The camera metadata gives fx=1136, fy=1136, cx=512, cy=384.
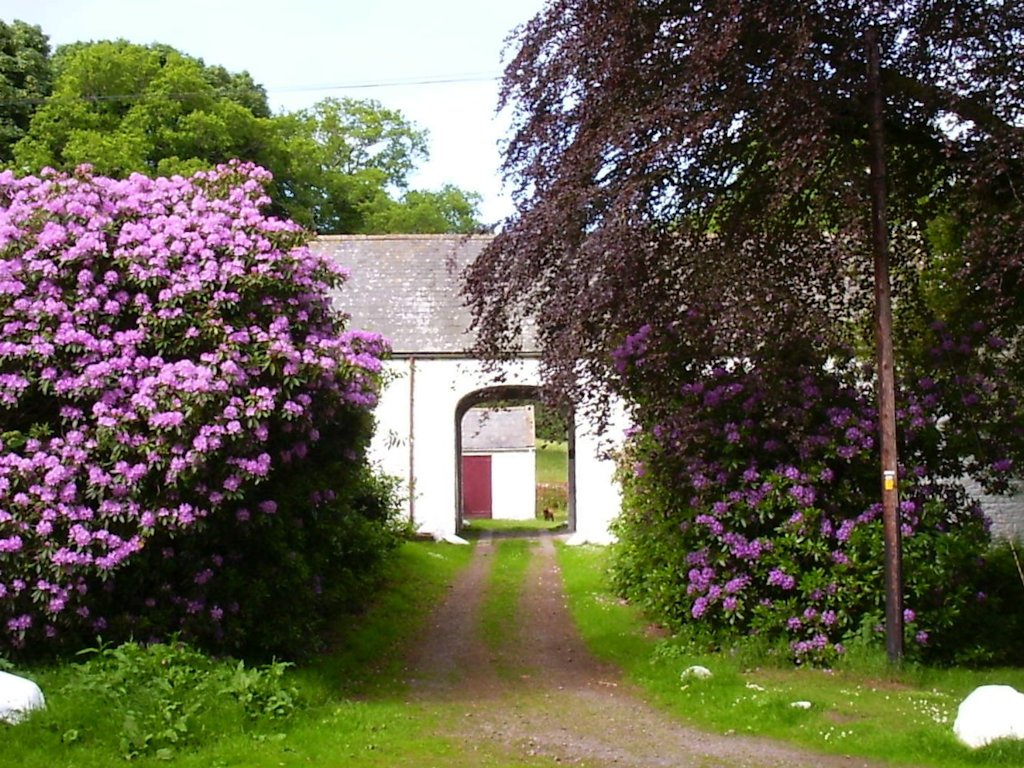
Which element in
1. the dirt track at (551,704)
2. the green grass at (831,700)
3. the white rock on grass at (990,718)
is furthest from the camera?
the dirt track at (551,704)

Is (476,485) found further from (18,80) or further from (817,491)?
(817,491)

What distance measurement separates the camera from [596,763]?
7.98m

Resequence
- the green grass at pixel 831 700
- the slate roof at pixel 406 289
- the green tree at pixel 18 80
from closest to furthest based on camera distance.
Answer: the green grass at pixel 831 700 → the slate roof at pixel 406 289 → the green tree at pixel 18 80

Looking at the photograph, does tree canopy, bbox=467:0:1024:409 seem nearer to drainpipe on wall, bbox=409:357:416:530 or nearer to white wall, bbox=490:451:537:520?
drainpipe on wall, bbox=409:357:416:530

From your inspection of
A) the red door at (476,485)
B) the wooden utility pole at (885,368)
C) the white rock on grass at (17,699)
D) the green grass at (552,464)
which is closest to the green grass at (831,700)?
the wooden utility pole at (885,368)

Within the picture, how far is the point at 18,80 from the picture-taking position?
33.0m

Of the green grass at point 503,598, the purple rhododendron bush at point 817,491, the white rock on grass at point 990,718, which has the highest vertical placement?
the purple rhododendron bush at point 817,491

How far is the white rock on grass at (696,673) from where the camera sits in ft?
34.9

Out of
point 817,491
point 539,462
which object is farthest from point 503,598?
point 539,462

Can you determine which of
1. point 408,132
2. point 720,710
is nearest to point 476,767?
point 720,710

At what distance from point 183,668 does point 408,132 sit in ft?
139

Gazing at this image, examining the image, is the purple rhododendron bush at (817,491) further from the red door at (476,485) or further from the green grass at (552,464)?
the green grass at (552,464)

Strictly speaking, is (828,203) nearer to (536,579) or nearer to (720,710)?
(720,710)

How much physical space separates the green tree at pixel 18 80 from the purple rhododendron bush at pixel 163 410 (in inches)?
908
